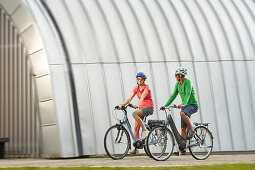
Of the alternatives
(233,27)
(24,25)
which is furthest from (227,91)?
(24,25)

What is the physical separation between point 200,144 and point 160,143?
92cm

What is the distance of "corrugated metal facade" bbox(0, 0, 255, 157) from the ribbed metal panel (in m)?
1.25

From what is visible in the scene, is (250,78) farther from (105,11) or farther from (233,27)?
(105,11)

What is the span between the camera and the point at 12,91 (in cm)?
1287

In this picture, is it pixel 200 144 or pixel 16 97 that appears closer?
pixel 200 144

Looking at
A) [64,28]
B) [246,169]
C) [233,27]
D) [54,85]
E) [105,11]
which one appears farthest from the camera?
[233,27]

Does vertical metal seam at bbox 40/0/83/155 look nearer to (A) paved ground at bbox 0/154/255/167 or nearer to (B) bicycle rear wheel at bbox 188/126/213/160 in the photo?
(A) paved ground at bbox 0/154/255/167

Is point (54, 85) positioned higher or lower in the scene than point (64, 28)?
lower

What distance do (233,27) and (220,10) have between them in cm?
69

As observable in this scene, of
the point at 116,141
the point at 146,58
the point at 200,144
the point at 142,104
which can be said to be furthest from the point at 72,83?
the point at 200,144

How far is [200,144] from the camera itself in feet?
32.2

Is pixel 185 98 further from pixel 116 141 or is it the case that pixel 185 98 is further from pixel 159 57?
pixel 159 57

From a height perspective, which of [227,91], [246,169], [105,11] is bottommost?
[246,169]

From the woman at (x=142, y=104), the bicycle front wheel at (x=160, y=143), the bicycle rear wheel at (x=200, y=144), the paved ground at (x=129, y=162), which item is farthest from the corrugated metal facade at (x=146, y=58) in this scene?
the bicycle front wheel at (x=160, y=143)
